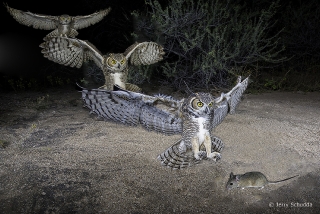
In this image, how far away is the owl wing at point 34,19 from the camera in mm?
5266

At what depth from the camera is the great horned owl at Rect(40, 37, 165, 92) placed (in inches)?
178

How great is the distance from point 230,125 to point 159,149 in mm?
1205

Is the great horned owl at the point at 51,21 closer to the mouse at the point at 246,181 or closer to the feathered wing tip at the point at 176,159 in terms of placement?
the feathered wing tip at the point at 176,159

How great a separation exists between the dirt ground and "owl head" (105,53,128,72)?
0.85 metres

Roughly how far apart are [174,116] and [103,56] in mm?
1706

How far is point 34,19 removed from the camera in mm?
5383

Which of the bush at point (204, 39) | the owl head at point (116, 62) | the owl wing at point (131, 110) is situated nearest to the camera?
the owl wing at point (131, 110)

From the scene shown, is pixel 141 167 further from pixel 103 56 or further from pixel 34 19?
pixel 34 19

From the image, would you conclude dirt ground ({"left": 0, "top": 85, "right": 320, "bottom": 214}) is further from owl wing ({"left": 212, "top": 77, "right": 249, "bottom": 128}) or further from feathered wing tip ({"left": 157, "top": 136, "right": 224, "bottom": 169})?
owl wing ({"left": 212, "top": 77, "right": 249, "bottom": 128})

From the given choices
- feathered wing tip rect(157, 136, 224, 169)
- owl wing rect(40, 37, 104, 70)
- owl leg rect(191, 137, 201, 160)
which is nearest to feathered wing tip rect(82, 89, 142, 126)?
feathered wing tip rect(157, 136, 224, 169)

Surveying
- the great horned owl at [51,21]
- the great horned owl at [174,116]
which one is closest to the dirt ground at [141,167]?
the great horned owl at [174,116]

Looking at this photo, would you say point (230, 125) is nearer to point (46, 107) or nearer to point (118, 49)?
point (46, 107)

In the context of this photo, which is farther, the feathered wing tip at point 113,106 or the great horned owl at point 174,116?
the feathered wing tip at point 113,106

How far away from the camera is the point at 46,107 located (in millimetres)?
5980
